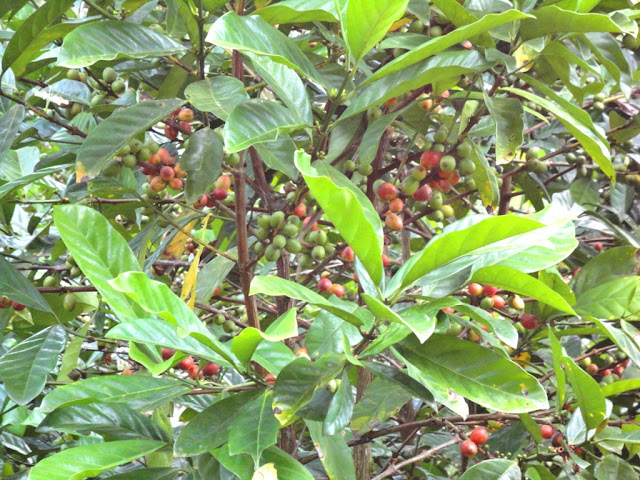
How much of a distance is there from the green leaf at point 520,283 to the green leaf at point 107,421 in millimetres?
468

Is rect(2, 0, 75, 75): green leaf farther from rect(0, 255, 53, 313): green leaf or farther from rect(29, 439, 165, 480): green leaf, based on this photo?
rect(29, 439, 165, 480): green leaf

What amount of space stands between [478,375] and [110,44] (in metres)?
0.60

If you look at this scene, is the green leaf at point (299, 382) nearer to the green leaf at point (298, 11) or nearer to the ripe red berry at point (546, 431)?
the green leaf at point (298, 11)

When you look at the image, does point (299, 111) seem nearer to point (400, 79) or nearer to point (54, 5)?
point (400, 79)

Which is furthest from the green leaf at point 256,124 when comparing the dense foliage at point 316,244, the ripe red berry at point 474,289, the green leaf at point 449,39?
the ripe red berry at point 474,289

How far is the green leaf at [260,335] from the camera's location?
2.04 ft

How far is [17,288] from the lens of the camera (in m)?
1.08

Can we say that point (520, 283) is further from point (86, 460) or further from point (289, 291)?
point (86, 460)

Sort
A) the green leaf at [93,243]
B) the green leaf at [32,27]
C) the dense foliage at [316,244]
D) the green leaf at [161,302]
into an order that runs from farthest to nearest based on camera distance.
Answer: the green leaf at [32,27], the green leaf at [93,243], the dense foliage at [316,244], the green leaf at [161,302]

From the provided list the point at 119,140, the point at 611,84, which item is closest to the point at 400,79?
the point at 119,140

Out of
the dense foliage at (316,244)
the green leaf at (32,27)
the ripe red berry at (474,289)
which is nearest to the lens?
the dense foliage at (316,244)

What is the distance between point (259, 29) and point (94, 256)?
13.0 inches

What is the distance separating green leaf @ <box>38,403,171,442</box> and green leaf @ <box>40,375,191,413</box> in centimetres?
4

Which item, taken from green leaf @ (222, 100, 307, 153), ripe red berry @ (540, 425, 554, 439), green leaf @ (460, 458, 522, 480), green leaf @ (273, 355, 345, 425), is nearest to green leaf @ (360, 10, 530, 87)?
green leaf @ (222, 100, 307, 153)
